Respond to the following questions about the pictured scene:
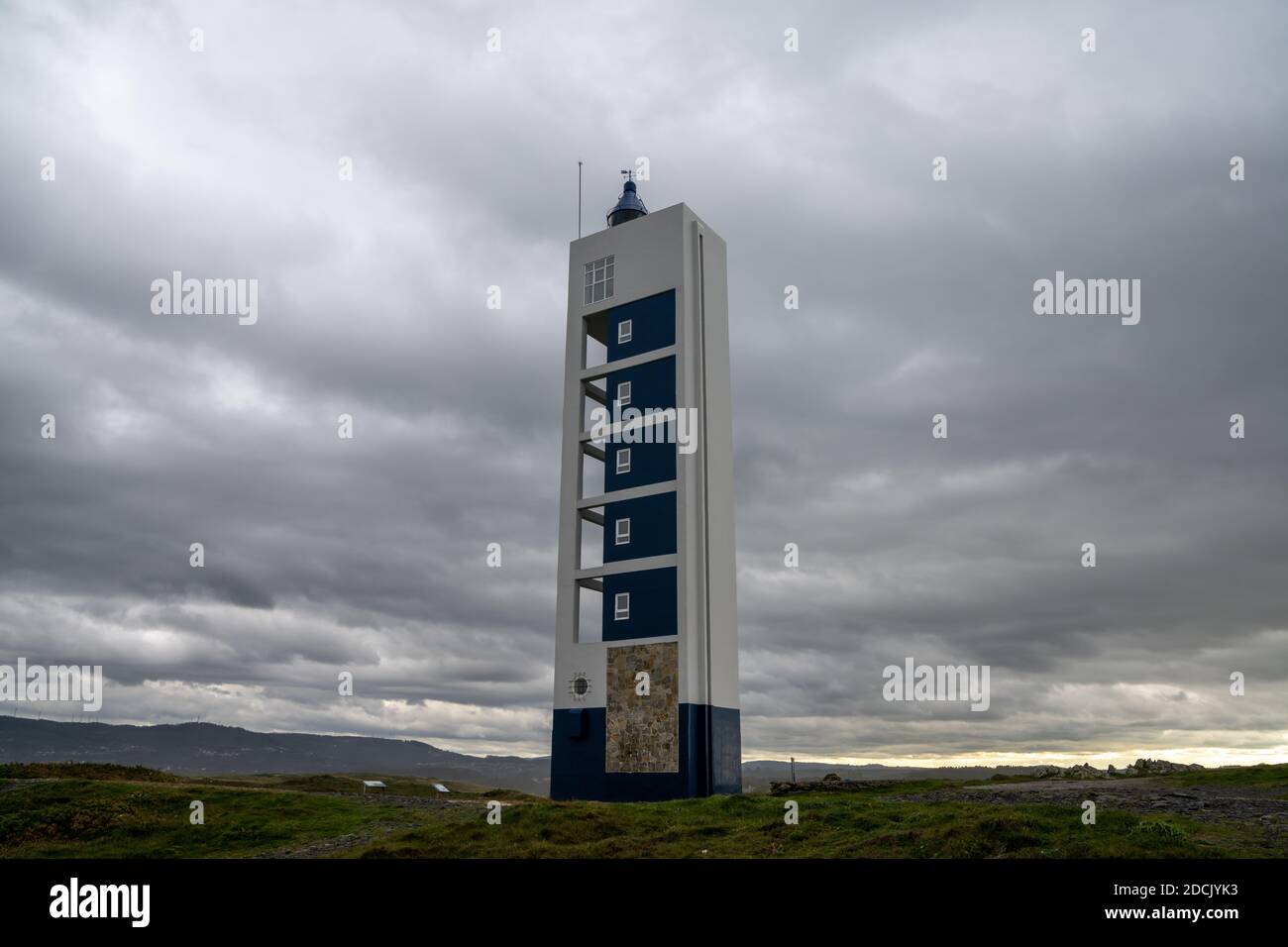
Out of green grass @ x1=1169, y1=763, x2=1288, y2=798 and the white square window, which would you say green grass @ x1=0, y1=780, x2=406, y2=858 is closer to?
the white square window

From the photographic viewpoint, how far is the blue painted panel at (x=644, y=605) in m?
45.8

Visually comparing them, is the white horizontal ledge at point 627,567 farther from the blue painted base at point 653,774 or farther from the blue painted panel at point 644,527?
the blue painted base at point 653,774

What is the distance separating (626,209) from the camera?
56719mm

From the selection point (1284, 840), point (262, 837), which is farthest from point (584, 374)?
point (1284, 840)

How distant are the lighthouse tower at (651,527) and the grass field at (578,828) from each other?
673cm

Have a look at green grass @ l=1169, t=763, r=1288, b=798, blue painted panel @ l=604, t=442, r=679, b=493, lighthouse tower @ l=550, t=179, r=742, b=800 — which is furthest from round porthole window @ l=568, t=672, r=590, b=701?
green grass @ l=1169, t=763, r=1288, b=798

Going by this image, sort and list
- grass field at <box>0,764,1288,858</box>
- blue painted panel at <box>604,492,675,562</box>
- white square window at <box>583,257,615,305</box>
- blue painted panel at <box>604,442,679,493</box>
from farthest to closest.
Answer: white square window at <box>583,257,615,305</box> → blue painted panel at <box>604,442,679,493</box> → blue painted panel at <box>604,492,675,562</box> → grass field at <box>0,764,1288,858</box>

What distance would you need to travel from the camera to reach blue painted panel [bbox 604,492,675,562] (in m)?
47.0

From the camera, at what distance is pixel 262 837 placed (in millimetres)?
31297

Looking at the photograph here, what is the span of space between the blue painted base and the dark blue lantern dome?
28.7m
